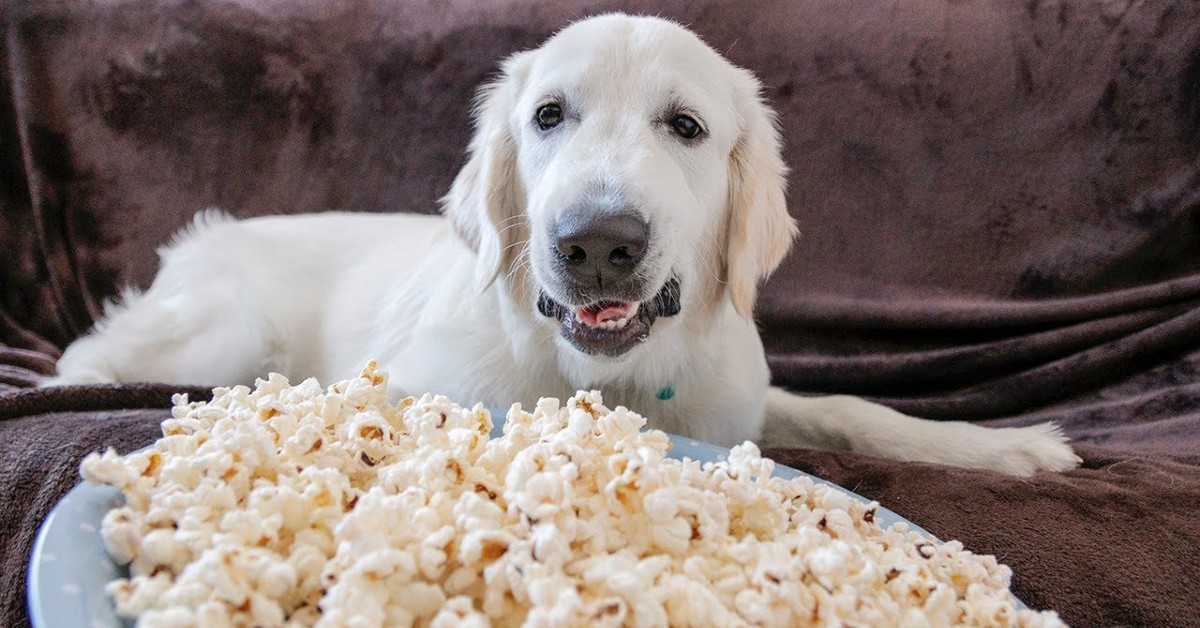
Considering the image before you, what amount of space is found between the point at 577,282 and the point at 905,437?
0.87 metres

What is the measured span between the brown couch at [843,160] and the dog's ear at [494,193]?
0.68 m

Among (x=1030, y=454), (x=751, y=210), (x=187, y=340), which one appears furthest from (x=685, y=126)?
(x=187, y=340)

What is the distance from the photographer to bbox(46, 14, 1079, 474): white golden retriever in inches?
52.9

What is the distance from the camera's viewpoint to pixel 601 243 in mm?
1232

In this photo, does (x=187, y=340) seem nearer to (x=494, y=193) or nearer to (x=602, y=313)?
(x=494, y=193)

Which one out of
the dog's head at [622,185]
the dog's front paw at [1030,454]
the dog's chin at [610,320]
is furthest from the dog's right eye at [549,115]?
the dog's front paw at [1030,454]

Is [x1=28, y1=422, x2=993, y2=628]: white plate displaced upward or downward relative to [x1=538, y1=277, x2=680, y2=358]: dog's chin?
downward

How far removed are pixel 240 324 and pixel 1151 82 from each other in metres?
2.27

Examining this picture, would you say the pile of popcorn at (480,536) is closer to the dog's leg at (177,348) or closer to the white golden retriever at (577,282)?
the white golden retriever at (577,282)

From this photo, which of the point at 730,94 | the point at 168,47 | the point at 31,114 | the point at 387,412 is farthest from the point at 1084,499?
the point at 31,114

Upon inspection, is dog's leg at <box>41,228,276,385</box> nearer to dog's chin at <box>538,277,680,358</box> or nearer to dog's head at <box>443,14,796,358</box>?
dog's head at <box>443,14,796,358</box>

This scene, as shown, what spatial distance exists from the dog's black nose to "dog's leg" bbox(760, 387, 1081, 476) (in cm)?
78

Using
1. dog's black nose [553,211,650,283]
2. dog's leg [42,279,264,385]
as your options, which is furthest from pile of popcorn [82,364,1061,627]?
dog's leg [42,279,264,385]

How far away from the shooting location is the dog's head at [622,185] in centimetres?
128
